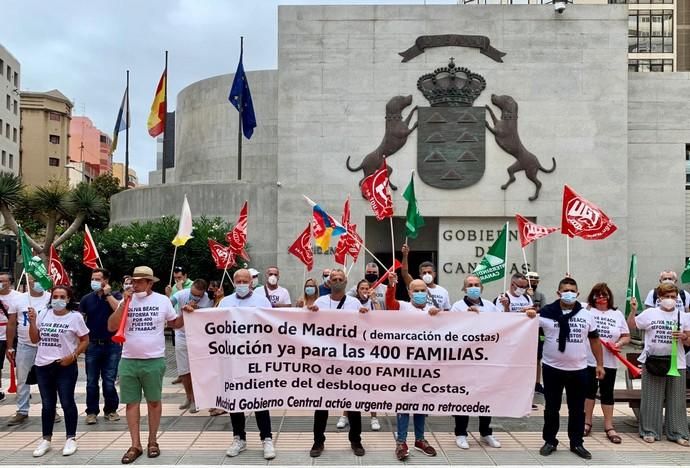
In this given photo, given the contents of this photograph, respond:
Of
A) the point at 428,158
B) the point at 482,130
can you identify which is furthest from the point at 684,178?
the point at 428,158

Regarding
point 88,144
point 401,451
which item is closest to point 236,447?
point 401,451

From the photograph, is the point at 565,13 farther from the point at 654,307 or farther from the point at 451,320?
the point at 451,320

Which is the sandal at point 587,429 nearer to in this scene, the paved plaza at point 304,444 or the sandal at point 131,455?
the paved plaza at point 304,444

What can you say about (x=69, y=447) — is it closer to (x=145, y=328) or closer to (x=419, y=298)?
(x=145, y=328)

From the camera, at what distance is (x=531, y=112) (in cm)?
2075

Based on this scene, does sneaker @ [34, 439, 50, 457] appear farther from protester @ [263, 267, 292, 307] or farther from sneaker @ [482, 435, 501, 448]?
A: sneaker @ [482, 435, 501, 448]

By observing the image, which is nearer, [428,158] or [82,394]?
[82,394]

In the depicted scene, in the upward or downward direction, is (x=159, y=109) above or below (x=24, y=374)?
above

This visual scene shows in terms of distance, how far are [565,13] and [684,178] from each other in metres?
6.55

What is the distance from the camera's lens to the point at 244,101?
2292 centimetres

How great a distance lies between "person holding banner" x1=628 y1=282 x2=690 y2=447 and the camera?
7.80 m

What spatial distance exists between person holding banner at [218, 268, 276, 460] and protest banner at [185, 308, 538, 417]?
0.67ft

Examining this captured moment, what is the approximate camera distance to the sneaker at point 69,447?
23.0 feet

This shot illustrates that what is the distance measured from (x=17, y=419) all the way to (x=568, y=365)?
672 centimetres
